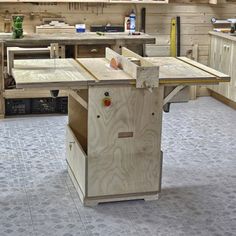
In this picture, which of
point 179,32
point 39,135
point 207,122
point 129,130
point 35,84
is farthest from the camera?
point 179,32

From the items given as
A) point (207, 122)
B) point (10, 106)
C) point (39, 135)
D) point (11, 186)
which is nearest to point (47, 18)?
point (10, 106)

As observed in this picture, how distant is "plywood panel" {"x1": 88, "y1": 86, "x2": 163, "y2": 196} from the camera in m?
3.20

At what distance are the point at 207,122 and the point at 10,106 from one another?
209 centimetres

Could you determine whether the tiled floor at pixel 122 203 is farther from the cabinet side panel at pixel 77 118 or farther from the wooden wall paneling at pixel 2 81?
the cabinet side panel at pixel 77 118

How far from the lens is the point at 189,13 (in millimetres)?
6254

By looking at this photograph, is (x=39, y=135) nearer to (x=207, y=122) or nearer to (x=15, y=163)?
(x=15, y=163)

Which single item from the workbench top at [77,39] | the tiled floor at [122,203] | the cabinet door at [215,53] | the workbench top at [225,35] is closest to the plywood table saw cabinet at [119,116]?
the tiled floor at [122,203]

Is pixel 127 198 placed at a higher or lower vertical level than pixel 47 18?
lower

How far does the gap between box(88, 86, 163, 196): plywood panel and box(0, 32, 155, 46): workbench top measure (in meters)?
2.16

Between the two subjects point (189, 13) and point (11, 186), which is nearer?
point (11, 186)

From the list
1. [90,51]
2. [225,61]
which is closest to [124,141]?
[90,51]

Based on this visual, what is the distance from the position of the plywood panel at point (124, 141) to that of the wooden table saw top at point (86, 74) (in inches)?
3.4

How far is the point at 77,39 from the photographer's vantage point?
17.2ft

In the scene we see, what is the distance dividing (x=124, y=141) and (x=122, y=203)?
44 cm
